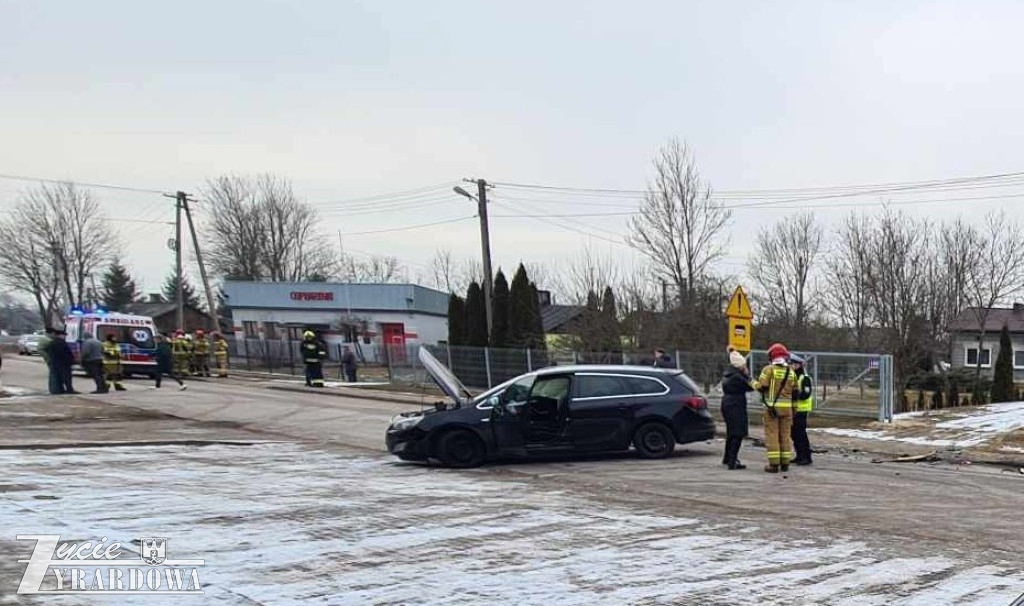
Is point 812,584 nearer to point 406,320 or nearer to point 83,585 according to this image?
point 83,585

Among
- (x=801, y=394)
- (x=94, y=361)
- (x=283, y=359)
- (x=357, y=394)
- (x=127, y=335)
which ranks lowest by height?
(x=357, y=394)

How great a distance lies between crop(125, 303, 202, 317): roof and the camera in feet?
286

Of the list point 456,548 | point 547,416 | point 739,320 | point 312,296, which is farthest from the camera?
point 312,296

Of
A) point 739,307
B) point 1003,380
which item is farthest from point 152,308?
point 739,307

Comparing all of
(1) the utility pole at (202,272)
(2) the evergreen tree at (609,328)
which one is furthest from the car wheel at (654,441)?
(1) the utility pole at (202,272)

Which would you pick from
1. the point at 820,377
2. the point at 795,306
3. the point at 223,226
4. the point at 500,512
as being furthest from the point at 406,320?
the point at 500,512

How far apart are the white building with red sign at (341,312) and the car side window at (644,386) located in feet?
133

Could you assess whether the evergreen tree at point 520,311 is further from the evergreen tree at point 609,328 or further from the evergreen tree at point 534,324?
the evergreen tree at point 609,328

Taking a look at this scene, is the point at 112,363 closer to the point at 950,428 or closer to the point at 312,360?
the point at 312,360

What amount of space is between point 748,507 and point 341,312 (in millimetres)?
49943

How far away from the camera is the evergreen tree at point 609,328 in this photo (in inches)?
1375

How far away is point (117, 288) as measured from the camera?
92.6 m

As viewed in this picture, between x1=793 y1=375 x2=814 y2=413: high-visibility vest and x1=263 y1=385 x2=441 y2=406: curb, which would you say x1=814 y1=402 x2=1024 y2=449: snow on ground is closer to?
x1=793 y1=375 x2=814 y2=413: high-visibility vest

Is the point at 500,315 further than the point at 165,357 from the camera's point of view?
Yes
